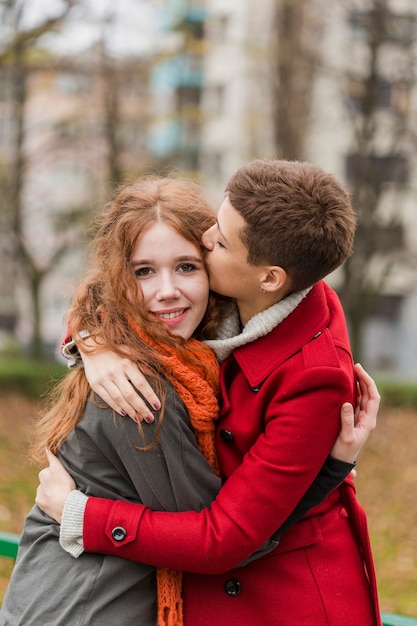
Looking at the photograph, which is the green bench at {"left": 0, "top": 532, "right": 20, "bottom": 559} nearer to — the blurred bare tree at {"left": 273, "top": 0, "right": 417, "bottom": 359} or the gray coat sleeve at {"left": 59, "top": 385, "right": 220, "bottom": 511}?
the gray coat sleeve at {"left": 59, "top": 385, "right": 220, "bottom": 511}

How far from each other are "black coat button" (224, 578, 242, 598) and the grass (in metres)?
2.48

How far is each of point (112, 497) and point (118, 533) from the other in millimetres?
129

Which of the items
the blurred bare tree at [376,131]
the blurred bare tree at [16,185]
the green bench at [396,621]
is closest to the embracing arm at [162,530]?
the green bench at [396,621]

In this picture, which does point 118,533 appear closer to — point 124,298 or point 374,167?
point 124,298

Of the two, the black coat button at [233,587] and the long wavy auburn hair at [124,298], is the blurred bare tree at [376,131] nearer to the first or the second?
the long wavy auburn hair at [124,298]

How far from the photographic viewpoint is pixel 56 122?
16172mm

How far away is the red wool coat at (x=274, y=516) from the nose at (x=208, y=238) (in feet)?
1.05

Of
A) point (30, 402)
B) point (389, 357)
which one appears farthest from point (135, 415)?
point (389, 357)

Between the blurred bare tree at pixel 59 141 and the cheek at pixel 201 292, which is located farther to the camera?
the blurred bare tree at pixel 59 141

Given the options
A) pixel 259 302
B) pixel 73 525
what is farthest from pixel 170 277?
pixel 73 525

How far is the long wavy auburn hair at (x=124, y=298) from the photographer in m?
2.36

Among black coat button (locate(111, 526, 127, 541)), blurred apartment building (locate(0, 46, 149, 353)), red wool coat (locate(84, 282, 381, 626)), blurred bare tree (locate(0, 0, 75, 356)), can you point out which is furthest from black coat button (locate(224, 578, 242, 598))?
blurred apartment building (locate(0, 46, 149, 353))

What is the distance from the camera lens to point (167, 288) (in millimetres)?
2371

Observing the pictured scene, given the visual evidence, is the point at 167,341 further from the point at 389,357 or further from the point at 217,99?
the point at 217,99
